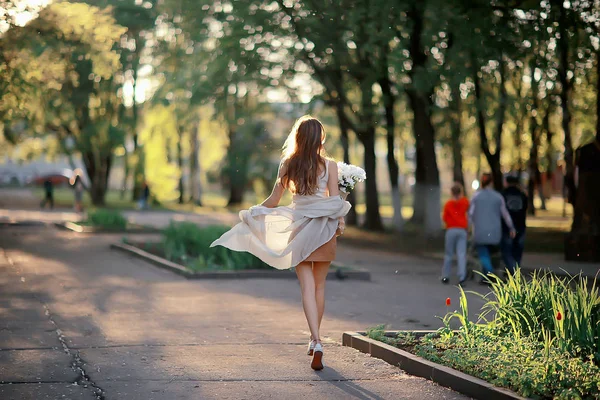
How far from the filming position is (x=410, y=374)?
8.45 meters

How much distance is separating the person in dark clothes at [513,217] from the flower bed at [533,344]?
7502 mm

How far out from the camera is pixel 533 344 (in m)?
7.85

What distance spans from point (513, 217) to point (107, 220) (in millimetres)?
17932

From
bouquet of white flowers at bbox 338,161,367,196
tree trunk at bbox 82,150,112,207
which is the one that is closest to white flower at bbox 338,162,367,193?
bouquet of white flowers at bbox 338,161,367,196

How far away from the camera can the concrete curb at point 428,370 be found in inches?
286

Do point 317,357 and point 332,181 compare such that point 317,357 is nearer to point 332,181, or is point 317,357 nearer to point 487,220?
point 332,181

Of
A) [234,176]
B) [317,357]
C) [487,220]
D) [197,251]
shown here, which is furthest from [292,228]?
[234,176]

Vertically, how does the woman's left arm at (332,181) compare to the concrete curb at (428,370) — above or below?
above

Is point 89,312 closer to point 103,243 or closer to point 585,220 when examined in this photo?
point 585,220

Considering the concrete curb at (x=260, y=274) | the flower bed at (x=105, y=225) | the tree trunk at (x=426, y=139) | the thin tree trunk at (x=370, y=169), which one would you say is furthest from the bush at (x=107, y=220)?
the concrete curb at (x=260, y=274)

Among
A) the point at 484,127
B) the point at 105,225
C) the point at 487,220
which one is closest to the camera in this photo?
the point at 487,220

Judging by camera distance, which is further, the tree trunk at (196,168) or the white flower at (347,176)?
the tree trunk at (196,168)

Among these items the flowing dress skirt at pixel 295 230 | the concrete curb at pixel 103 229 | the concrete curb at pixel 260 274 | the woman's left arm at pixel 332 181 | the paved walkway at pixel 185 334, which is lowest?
the paved walkway at pixel 185 334

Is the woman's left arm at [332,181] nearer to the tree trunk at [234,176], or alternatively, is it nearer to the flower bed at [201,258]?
the flower bed at [201,258]
